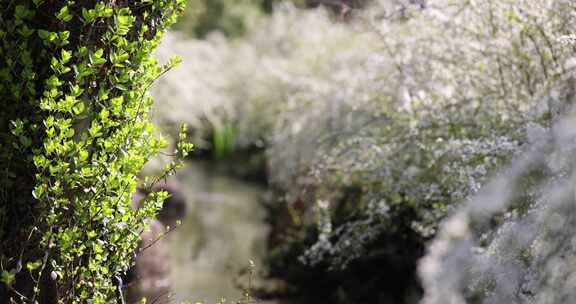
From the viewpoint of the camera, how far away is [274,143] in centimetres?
789

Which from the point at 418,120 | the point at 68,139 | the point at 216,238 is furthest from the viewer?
the point at 216,238

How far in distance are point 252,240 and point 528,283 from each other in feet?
18.9

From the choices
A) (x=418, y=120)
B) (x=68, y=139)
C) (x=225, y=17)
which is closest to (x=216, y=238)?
(x=418, y=120)

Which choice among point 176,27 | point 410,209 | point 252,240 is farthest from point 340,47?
point 176,27

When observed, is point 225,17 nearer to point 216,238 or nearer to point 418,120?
point 216,238

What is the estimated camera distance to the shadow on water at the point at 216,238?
21.1 ft

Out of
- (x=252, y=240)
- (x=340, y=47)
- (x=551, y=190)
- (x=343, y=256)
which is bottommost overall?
(x=551, y=190)

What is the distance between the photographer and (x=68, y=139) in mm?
2656

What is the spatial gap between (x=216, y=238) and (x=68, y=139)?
5.77 m

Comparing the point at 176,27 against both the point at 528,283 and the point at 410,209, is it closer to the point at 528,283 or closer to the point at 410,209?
the point at 410,209

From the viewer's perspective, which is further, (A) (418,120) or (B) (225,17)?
(B) (225,17)

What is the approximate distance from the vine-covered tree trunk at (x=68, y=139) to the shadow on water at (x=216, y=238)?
2.00 meters

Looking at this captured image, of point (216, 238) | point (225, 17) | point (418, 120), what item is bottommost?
point (418, 120)

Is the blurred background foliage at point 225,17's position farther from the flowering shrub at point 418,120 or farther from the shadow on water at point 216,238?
the flowering shrub at point 418,120
